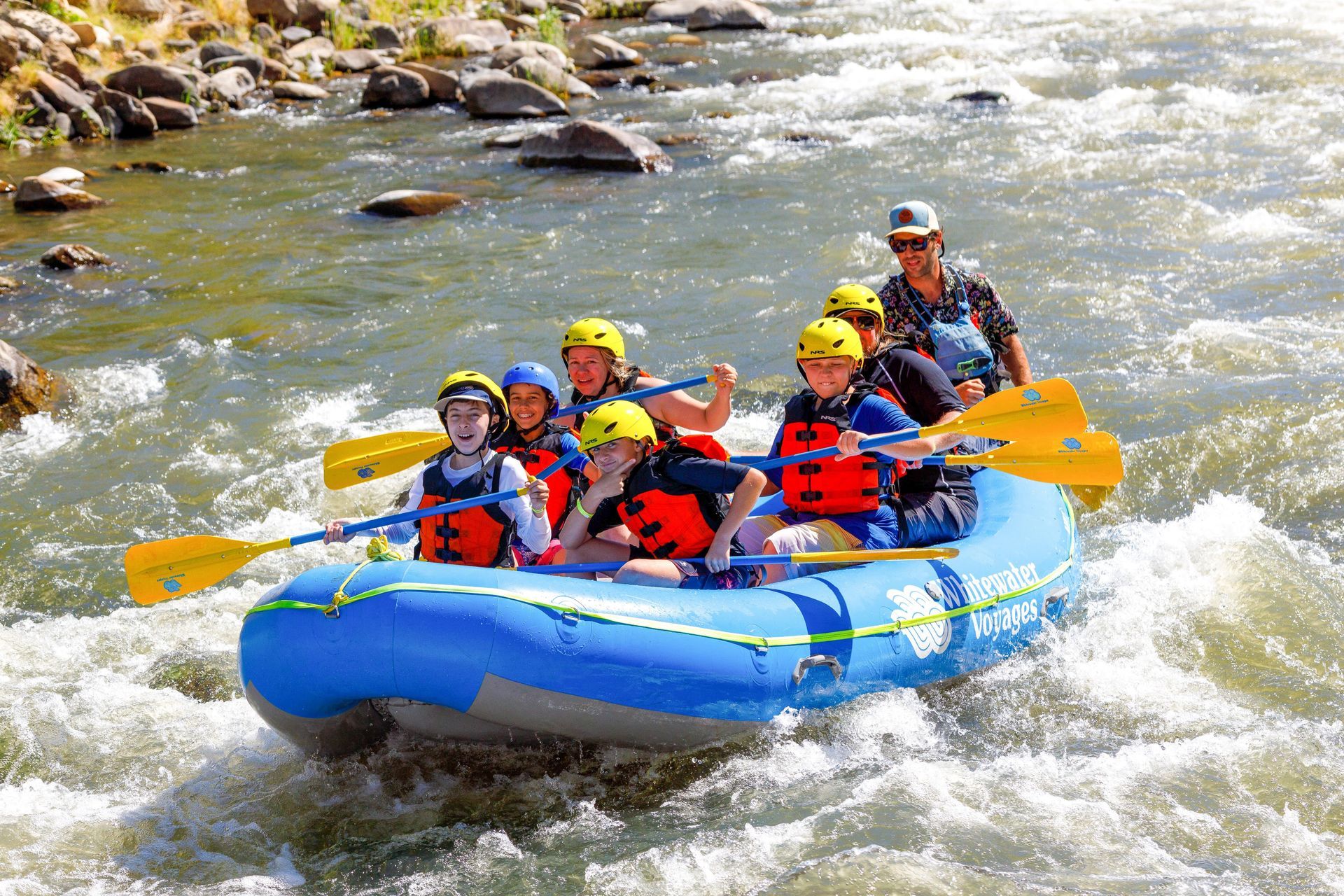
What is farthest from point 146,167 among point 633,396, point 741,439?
point 633,396

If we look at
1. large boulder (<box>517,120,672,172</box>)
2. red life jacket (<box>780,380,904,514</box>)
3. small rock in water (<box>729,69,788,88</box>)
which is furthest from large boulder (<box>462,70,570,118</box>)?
red life jacket (<box>780,380,904,514</box>)

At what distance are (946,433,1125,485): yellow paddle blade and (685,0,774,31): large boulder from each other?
57.0 feet

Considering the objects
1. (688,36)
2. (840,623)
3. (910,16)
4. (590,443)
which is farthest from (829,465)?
(910,16)

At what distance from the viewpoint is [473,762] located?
4.45 metres

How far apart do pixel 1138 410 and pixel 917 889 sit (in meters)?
4.46

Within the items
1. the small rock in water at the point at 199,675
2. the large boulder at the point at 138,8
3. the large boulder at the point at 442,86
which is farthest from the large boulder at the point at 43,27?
the small rock in water at the point at 199,675

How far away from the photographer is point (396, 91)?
16.4m

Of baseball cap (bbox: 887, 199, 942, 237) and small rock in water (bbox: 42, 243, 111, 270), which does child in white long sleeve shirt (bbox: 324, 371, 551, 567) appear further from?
small rock in water (bbox: 42, 243, 111, 270)

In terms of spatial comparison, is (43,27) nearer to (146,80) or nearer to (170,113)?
(146,80)

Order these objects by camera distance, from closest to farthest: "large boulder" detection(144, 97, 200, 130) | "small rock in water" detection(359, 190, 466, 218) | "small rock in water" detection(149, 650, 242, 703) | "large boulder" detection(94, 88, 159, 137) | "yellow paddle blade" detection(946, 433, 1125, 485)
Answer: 1. "yellow paddle blade" detection(946, 433, 1125, 485)
2. "small rock in water" detection(149, 650, 242, 703)
3. "small rock in water" detection(359, 190, 466, 218)
4. "large boulder" detection(94, 88, 159, 137)
5. "large boulder" detection(144, 97, 200, 130)

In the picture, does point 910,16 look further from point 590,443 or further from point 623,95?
point 590,443

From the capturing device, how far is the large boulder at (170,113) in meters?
15.7

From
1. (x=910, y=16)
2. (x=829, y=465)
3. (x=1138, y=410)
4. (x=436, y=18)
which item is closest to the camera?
(x=829, y=465)

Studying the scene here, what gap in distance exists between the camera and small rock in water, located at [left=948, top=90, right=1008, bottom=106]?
1509 cm
